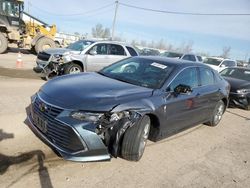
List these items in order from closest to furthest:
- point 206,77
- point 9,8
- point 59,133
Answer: point 59,133, point 206,77, point 9,8

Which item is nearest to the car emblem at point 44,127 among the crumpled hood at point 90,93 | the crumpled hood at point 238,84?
the crumpled hood at point 90,93

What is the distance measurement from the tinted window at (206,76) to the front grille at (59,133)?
3520mm

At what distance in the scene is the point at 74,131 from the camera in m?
3.77

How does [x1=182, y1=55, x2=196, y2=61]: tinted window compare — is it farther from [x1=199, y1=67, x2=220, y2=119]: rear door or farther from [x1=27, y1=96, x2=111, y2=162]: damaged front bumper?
[x1=27, y1=96, x2=111, y2=162]: damaged front bumper

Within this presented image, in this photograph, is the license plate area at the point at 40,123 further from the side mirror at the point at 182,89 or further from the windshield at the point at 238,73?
the windshield at the point at 238,73

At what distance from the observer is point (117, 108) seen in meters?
4.05

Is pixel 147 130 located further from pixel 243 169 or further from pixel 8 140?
pixel 8 140

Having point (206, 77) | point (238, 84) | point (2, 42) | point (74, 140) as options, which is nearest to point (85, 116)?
point (74, 140)

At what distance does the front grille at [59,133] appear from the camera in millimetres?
3801

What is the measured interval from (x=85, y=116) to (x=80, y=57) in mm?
7430

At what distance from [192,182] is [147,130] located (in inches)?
41.3

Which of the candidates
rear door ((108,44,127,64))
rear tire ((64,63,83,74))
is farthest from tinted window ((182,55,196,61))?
rear tire ((64,63,83,74))

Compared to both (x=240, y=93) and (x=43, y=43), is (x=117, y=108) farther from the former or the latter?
(x=43, y=43)

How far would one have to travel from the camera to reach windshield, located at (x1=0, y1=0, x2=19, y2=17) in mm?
18094
